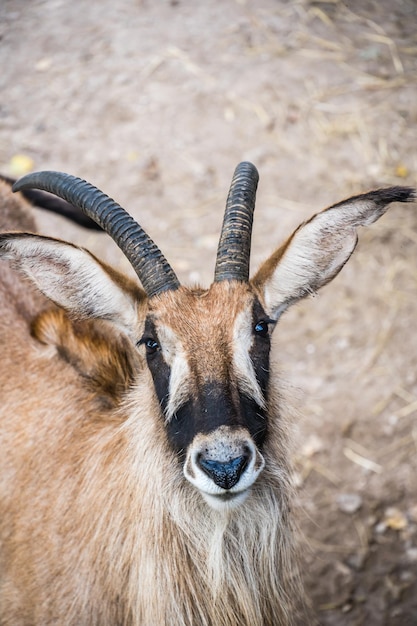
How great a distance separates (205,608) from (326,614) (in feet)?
5.06

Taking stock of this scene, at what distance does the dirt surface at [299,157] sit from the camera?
15.3 ft

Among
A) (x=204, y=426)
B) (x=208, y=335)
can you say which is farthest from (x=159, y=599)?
(x=208, y=335)

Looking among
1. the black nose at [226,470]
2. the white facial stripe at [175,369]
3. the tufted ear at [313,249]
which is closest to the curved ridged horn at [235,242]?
the tufted ear at [313,249]

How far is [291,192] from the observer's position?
6301 mm

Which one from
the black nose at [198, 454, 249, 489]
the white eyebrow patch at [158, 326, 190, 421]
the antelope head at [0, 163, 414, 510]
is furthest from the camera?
the white eyebrow patch at [158, 326, 190, 421]

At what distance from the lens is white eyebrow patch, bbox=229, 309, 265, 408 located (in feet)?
8.70

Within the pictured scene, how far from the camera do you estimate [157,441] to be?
2.89 metres

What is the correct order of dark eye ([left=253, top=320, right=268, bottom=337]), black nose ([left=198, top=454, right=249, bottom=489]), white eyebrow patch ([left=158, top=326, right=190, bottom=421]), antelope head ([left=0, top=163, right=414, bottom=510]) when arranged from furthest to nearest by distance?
dark eye ([left=253, top=320, right=268, bottom=337])
white eyebrow patch ([left=158, top=326, right=190, bottom=421])
antelope head ([left=0, top=163, right=414, bottom=510])
black nose ([left=198, top=454, right=249, bottom=489])

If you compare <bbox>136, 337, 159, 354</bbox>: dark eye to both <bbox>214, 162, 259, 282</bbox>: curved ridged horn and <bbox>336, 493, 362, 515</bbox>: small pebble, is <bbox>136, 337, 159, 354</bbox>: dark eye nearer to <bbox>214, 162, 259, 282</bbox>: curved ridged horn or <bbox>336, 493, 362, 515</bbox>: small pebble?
<bbox>214, 162, 259, 282</bbox>: curved ridged horn

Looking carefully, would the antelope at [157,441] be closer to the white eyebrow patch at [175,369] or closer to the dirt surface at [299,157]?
the white eyebrow patch at [175,369]

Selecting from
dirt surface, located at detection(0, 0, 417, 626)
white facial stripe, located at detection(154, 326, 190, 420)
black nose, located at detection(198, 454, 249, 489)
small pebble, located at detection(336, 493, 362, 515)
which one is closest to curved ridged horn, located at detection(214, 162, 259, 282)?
white facial stripe, located at detection(154, 326, 190, 420)

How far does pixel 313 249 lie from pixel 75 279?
1015 millimetres

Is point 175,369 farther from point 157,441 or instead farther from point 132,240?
point 132,240

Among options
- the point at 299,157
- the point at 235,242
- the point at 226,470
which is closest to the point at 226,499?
the point at 226,470
